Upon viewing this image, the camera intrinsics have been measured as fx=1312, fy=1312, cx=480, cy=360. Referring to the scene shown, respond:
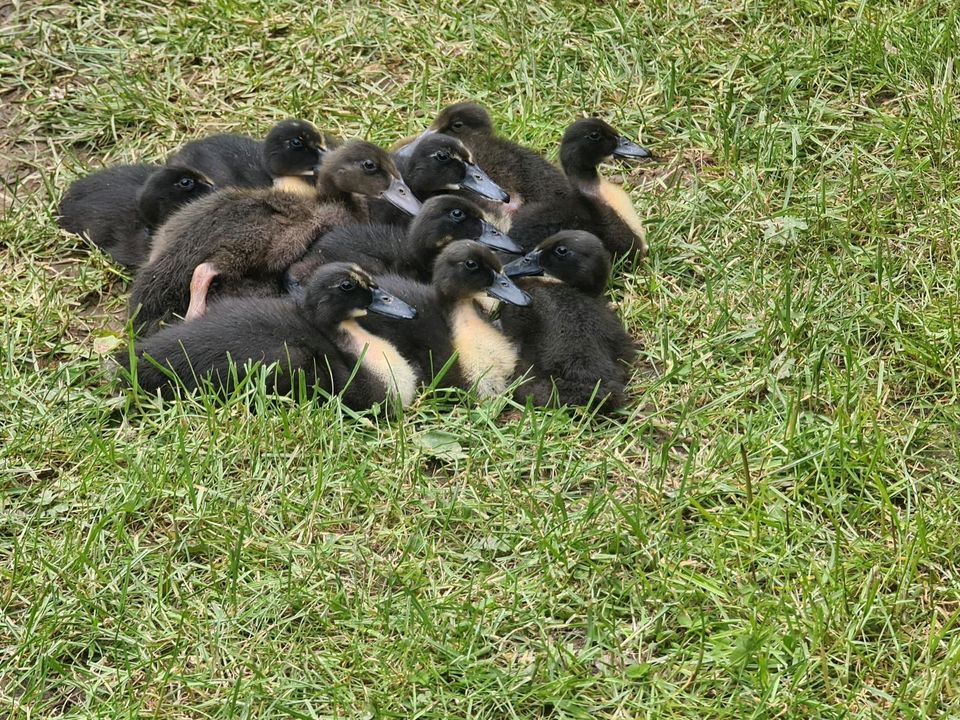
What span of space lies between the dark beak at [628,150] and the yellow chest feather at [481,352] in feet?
4.24

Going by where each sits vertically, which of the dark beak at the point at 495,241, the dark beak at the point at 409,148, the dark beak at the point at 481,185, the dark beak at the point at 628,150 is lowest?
the dark beak at the point at 495,241

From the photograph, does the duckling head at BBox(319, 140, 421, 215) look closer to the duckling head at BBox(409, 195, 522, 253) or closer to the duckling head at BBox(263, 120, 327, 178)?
the duckling head at BBox(263, 120, 327, 178)

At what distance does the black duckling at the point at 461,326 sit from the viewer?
5.02 meters

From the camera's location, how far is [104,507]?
4.38 metres

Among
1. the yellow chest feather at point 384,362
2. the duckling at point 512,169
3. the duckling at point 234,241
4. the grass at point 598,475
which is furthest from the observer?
the duckling at point 512,169

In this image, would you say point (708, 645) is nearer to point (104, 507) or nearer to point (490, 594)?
point (490, 594)

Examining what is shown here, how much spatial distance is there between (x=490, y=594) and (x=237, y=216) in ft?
6.73

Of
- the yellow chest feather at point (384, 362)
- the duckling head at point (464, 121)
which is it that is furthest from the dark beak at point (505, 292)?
the duckling head at point (464, 121)

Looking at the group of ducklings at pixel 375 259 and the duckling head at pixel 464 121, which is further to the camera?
the duckling head at pixel 464 121

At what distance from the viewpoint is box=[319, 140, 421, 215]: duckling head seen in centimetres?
564

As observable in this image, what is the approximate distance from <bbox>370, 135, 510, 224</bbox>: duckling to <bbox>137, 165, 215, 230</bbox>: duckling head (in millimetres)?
777

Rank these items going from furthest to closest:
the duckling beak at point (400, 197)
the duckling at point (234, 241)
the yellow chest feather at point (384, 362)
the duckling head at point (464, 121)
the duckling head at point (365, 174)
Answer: the duckling head at point (464, 121), the duckling beak at point (400, 197), the duckling head at point (365, 174), the duckling at point (234, 241), the yellow chest feather at point (384, 362)

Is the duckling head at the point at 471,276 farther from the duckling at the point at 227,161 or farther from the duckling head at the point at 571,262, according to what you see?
the duckling at the point at 227,161

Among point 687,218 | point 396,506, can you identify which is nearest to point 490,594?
point 396,506
